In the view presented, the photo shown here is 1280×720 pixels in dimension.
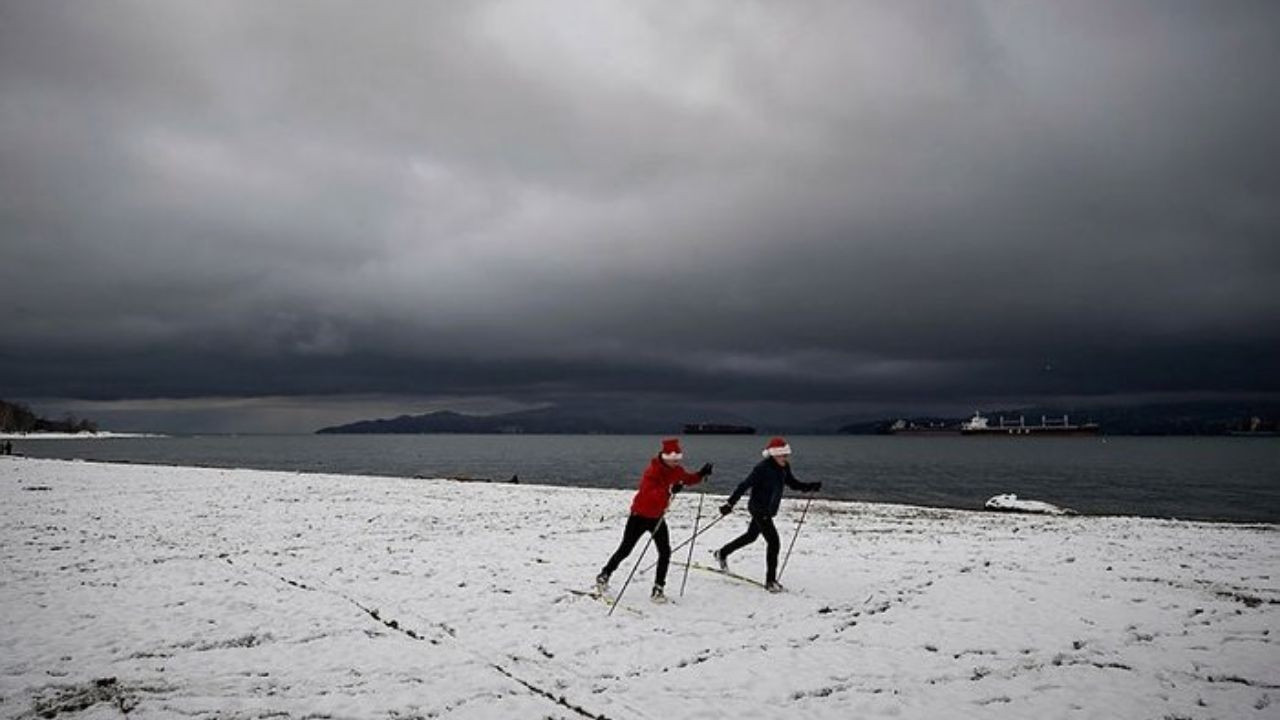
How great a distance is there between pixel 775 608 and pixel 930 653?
2.75 metres

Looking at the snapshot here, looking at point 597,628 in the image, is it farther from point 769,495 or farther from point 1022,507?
point 1022,507

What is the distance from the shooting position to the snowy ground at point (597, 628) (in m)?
7.56

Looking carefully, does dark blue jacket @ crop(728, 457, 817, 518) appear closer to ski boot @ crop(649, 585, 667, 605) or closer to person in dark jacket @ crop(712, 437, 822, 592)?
person in dark jacket @ crop(712, 437, 822, 592)

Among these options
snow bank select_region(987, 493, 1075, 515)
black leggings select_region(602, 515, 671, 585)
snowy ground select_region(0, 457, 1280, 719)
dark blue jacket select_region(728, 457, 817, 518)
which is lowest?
snow bank select_region(987, 493, 1075, 515)

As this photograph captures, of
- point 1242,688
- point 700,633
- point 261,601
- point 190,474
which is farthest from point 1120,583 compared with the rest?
point 190,474

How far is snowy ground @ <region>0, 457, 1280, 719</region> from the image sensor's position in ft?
24.8

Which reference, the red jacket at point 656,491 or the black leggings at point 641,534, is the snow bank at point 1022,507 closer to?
the black leggings at point 641,534

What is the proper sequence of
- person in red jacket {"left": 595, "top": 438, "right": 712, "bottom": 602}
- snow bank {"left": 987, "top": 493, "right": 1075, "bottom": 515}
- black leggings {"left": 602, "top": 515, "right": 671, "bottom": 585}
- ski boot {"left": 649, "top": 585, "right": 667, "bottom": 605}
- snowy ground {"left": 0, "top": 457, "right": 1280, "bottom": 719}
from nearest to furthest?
snowy ground {"left": 0, "top": 457, "right": 1280, "bottom": 719} → person in red jacket {"left": 595, "top": 438, "right": 712, "bottom": 602} → black leggings {"left": 602, "top": 515, "right": 671, "bottom": 585} → ski boot {"left": 649, "top": 585, "right": 667, "bottom": 605} → snow bank {"left": 987, "top": 493, "right": 1075, "bottom": 515}

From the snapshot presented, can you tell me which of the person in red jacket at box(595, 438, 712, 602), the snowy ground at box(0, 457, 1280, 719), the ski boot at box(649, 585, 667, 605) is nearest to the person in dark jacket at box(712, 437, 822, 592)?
the snowy ground at box(0, 457, 1280, 719)

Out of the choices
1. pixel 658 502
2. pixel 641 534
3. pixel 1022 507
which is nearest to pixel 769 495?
pixel 658 502

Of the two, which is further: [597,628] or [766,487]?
[766,487]

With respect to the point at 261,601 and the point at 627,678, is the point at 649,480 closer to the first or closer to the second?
the point at 627,678

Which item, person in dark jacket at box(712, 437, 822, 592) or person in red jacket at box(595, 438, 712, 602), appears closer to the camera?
person in red jacket at box(595, 438, 712, 602)

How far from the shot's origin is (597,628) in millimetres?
10070
